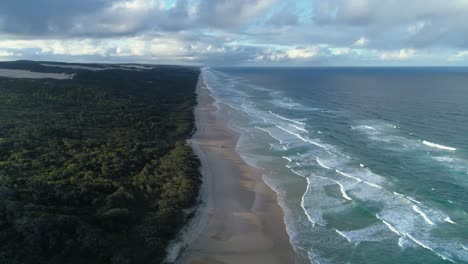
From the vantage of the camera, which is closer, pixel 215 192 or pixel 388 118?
pixel 215 192

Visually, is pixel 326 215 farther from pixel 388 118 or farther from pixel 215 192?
pixel 388 118

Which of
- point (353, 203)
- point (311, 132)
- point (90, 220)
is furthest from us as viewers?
point (311, 132)

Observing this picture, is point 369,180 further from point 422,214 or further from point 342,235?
point 342,235

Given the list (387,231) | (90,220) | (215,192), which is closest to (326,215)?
(387,231)

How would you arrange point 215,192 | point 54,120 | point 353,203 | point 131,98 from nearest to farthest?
point 353,203 < point 215,192 < point 54,120 < point 131,98

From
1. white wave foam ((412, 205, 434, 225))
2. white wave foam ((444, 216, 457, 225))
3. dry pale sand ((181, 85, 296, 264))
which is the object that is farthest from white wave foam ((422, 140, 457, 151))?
dry pale sand ((181, 85, 296, 264))
